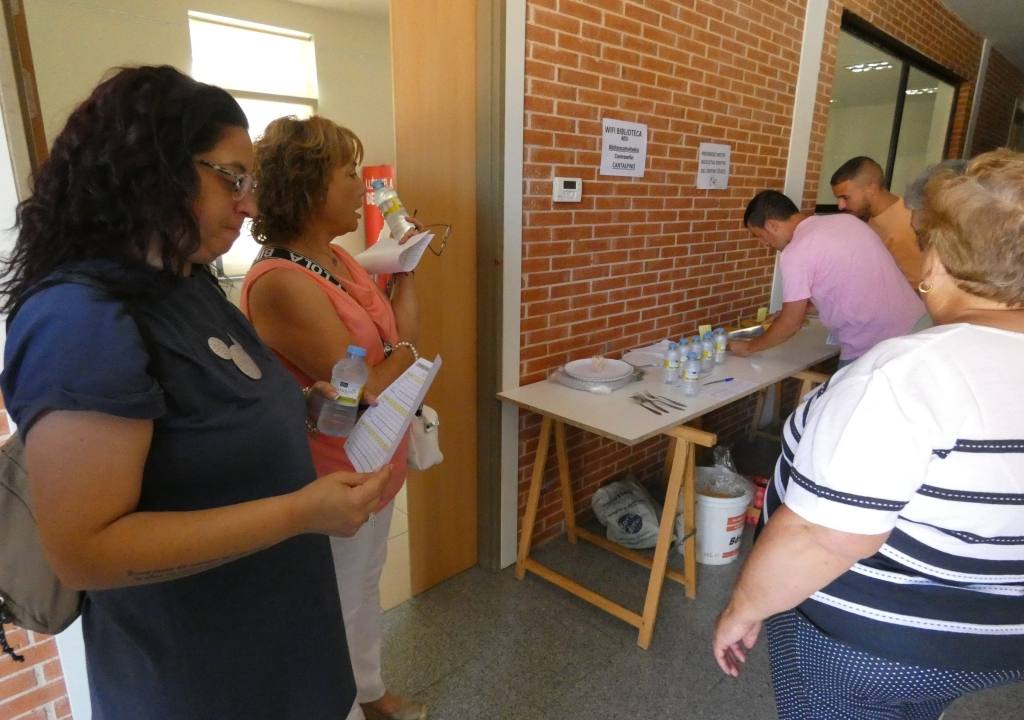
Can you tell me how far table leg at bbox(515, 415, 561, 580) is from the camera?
231cm

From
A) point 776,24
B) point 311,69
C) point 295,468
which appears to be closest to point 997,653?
point 295,468

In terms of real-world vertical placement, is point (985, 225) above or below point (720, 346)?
above

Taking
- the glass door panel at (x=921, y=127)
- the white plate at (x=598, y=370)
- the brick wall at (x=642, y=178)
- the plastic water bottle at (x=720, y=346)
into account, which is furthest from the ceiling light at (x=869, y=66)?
the white plate at (x=598, y=370)

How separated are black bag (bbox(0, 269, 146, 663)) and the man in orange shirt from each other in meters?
3.49

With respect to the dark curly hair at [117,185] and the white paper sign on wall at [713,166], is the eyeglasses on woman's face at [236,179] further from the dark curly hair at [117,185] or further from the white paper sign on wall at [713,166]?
the white paper sign on wall at [713,166]

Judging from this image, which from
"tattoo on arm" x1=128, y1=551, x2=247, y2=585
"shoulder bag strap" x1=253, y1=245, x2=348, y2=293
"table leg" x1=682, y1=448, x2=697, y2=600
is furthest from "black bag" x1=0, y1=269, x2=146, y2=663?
"table leg" x1=682, y1=448, x2=697, y2=600

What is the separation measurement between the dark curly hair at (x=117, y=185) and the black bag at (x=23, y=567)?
239mm

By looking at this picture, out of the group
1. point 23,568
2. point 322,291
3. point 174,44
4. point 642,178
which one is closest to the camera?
point 23,568

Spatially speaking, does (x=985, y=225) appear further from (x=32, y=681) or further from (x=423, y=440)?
(x=32, y=681)

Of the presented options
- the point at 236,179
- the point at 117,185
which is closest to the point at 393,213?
the point at 236,179

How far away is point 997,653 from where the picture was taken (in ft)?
3.21

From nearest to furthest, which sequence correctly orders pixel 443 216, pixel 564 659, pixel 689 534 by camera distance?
pixel 564 659 < pixel 443 216 < pixel 689 534

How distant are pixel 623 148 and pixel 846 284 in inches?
44.4

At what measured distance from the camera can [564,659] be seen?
201 centimetres
